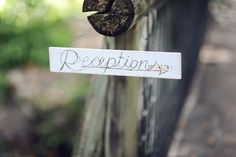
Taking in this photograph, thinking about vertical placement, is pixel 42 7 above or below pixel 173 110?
above


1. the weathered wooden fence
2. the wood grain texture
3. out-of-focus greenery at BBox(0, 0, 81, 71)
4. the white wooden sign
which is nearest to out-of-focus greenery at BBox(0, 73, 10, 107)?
out-of-focus greenery at BBox(0, 0, 81, 71)

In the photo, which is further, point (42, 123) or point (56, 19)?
point (56, 19)

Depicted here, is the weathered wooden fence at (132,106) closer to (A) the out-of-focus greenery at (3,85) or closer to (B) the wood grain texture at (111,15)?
(B) the wood grain texture at (111,15)

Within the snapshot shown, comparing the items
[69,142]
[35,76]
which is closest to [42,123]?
[69,142]

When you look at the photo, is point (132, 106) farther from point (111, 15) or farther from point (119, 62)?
point (111, 15)

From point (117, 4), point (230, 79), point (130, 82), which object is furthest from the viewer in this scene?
point (230, 79)

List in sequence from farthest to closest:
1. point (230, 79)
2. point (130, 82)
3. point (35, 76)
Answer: point (230, 79)
point (35, 76)
point (130, 82)

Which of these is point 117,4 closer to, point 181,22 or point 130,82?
point 130,82
